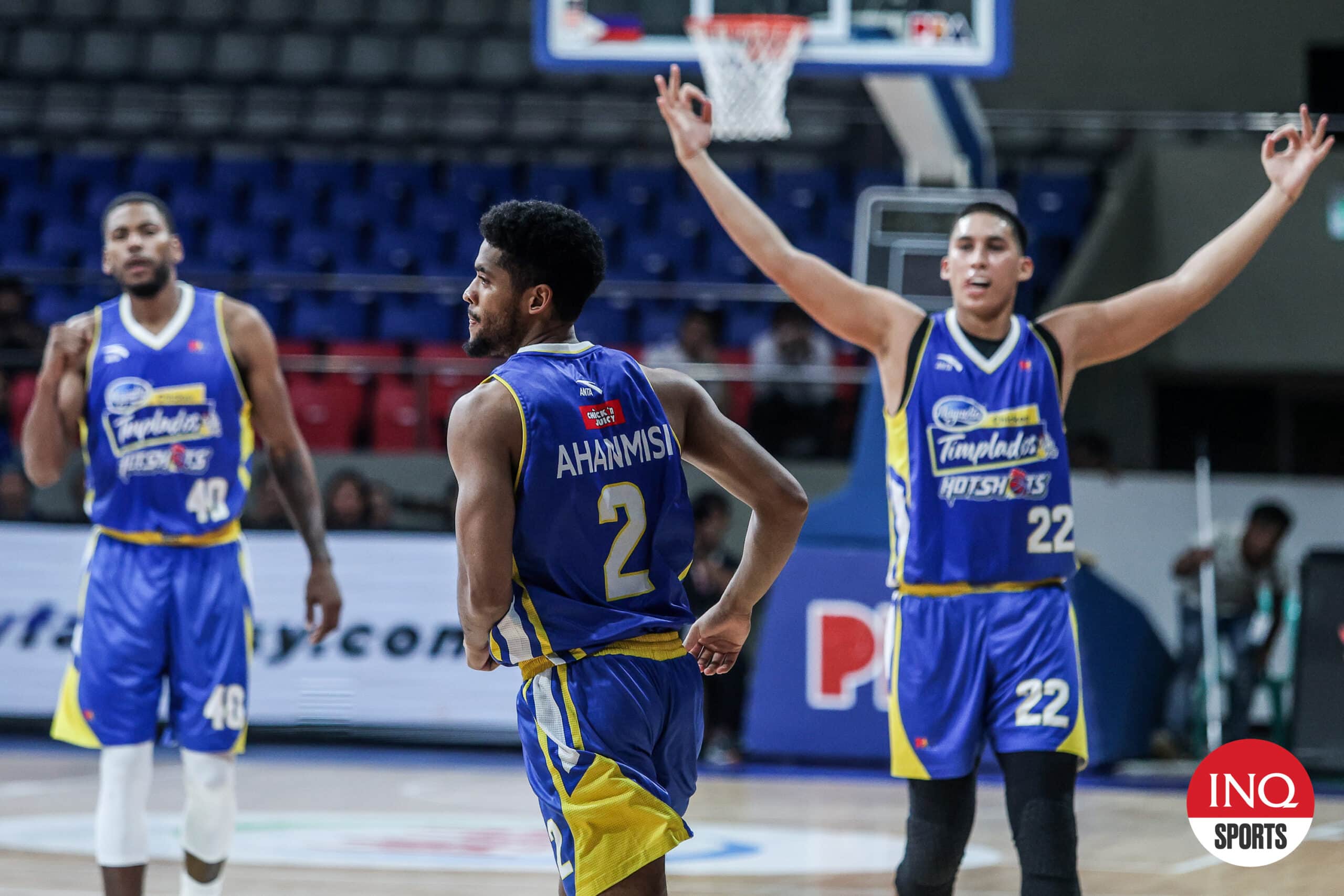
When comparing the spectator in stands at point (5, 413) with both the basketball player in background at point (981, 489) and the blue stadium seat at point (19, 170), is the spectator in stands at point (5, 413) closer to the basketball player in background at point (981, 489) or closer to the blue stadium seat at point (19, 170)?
the blue stadium seat at point (19, 170)

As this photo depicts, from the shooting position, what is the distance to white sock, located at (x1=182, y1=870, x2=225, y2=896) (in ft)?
16.4

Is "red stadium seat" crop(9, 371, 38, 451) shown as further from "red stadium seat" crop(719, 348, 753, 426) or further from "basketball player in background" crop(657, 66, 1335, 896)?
"basketball player in background" crop(657, 66, 1335, 896)

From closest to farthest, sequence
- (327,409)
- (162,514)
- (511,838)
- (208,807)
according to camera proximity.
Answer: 1. (208,807)
2. (162,514)
3. (511,838)
4. (327,409)

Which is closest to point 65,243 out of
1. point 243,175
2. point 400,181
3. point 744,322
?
point 243,175

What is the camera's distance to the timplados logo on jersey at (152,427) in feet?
17.0

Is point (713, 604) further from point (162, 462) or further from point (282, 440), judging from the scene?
point (162, 462)

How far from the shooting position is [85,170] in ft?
54.0

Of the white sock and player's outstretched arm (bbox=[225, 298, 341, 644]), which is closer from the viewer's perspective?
the white sock

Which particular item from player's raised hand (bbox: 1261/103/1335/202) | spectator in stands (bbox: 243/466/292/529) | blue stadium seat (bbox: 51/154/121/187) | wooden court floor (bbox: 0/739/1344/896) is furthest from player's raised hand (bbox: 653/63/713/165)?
blue stadium seat (bbox: 51/154/121/187)

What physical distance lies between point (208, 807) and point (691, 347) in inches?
290

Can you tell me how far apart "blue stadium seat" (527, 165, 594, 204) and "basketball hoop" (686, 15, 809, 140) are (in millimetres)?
5816

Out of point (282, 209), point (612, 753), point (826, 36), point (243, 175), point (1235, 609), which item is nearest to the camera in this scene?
point (612, 753)

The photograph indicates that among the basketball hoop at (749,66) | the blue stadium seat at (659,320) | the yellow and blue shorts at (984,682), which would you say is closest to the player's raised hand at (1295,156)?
the yellow and blue shorts at (984,682)

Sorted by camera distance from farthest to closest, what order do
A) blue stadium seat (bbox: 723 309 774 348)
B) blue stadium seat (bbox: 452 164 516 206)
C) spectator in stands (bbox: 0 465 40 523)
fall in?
blue stadium seat (bbox: 452 164 516 206), blue stadium seat (bbox: 723 309 774 348), spectator in stands (bbox: 0 465 40 523)
